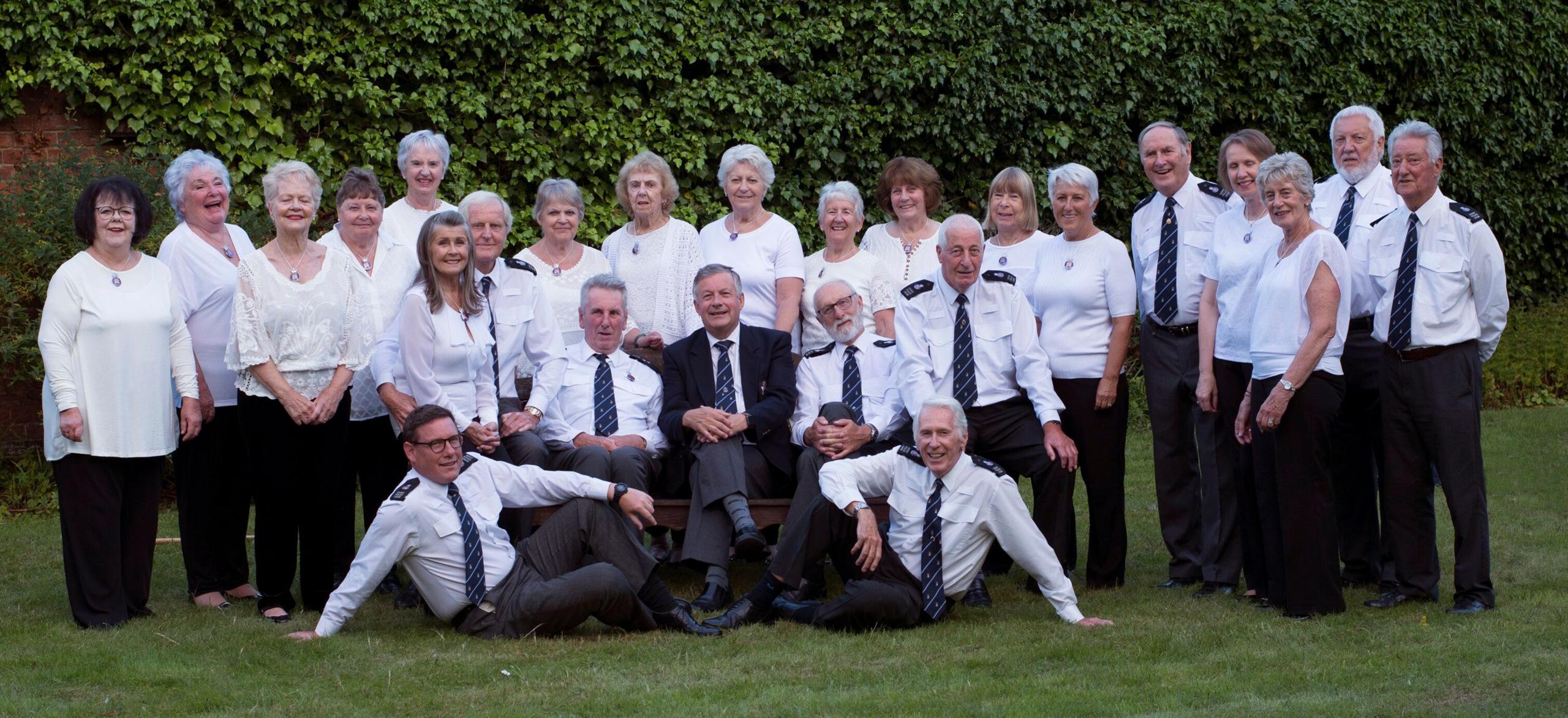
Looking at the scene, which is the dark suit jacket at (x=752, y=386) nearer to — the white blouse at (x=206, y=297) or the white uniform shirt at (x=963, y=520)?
the white uniform shirt at (x=963, y=520)

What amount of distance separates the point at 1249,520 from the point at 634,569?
2.46 m

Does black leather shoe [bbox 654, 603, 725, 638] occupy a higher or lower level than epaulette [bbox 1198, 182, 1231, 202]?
lower

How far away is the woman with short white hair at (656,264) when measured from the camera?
7008 millimetres

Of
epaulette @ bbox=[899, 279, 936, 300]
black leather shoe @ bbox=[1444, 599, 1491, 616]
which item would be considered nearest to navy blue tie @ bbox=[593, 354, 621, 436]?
epaulette @ bbox=[899, 279, 936, 300]

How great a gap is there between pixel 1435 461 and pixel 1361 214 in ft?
3.72

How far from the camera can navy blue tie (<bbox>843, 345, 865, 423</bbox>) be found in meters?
6.46

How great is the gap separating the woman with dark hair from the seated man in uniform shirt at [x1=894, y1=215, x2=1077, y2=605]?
3.01 m

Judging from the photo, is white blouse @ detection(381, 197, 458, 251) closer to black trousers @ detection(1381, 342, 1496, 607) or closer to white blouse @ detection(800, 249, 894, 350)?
white blouse @ detection(800, 249, 894, 350)

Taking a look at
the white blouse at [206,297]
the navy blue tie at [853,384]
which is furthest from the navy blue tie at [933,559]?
the white blouse at [206,297]

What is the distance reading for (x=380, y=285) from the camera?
20.7 ft

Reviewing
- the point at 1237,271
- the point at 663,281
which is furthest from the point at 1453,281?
the point at 663,281

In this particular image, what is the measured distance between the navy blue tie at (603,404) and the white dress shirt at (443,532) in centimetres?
80

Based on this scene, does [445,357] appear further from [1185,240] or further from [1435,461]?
[1435,461]

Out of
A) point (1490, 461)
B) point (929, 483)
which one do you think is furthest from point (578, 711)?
point (1490, 461)
